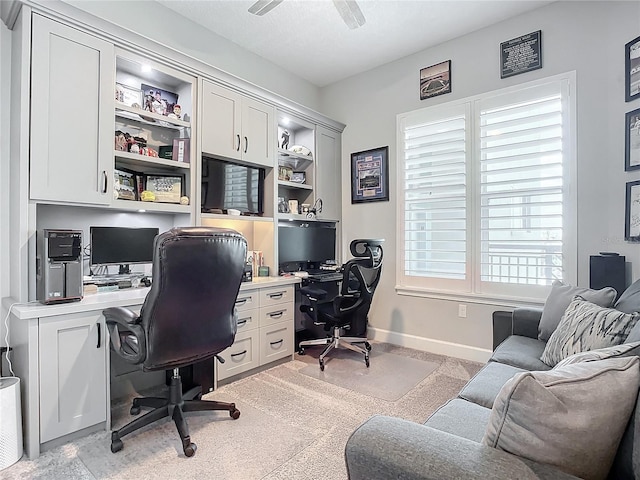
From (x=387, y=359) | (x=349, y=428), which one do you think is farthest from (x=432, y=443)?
(x=387, y=359)

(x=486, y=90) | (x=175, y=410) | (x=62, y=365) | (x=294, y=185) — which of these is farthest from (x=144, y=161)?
(x=486, y=90)

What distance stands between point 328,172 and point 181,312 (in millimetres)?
2715

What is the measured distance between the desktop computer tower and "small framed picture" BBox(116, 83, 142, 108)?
1.10 meters

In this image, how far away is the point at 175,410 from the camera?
6.52 ft

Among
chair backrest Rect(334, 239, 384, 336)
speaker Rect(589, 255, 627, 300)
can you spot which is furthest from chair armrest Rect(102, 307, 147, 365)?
speaker Rect(589, 255, 627, 300)

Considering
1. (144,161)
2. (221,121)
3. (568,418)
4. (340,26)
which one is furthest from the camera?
(340,26)

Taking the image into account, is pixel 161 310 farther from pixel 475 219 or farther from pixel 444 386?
pixel 475 219

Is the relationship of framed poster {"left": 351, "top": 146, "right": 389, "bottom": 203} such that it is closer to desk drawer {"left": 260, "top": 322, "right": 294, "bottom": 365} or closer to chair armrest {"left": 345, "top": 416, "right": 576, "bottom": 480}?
desk drawer {"left": 260, "top": 322, "right": 294, "bottom": 365}

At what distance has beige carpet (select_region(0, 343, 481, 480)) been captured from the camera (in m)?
1.68

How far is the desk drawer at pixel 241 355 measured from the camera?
8.77ft

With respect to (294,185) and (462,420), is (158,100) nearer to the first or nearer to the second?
(294,185)

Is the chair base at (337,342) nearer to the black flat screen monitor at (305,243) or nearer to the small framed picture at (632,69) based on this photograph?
the black flat screen monitor at (305,243)

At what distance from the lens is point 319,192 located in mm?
3990

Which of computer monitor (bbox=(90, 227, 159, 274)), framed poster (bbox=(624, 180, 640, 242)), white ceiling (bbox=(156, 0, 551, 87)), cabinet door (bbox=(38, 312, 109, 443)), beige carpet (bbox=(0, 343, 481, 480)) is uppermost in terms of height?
white ceiling (bbox=(156, 0, 551, 87))
